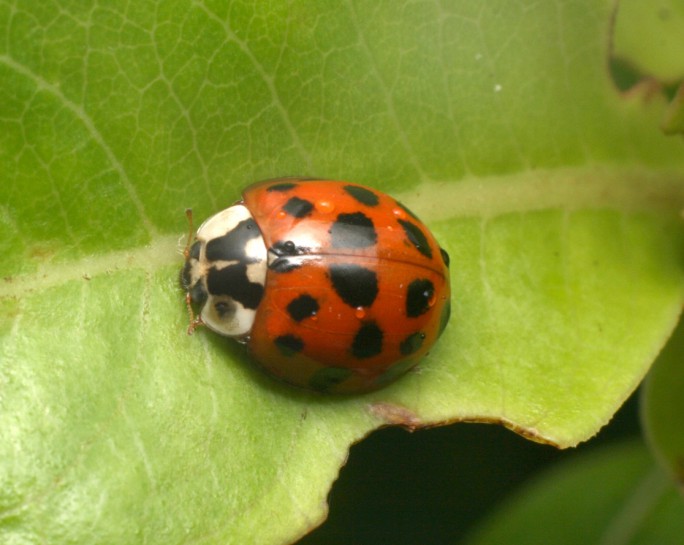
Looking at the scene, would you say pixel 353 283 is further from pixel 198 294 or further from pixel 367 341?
pixel 198 294

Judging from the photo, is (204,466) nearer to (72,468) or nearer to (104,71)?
(72,468)

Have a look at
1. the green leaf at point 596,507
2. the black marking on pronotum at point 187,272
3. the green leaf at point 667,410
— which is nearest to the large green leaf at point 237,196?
the black marking on pronotum at point 187,272

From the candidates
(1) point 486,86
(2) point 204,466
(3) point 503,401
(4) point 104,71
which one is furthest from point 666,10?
(2) point 204,466

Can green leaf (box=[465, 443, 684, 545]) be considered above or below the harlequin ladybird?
below

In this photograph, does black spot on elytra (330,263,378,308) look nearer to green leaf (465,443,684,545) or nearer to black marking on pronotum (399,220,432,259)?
black marking on pronotum (399,220,432,259)

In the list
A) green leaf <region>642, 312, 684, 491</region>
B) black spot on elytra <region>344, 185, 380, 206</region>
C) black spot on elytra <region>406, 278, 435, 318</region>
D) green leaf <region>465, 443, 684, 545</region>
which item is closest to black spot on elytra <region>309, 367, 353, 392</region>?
black spot on elytra <region>406, 278, 435, 318</region>

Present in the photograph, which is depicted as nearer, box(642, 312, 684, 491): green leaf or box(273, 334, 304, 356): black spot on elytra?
box(273, 334, 304, 356): black spot on elytra

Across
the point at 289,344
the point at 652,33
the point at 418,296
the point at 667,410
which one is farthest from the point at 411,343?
the point at 652,33
